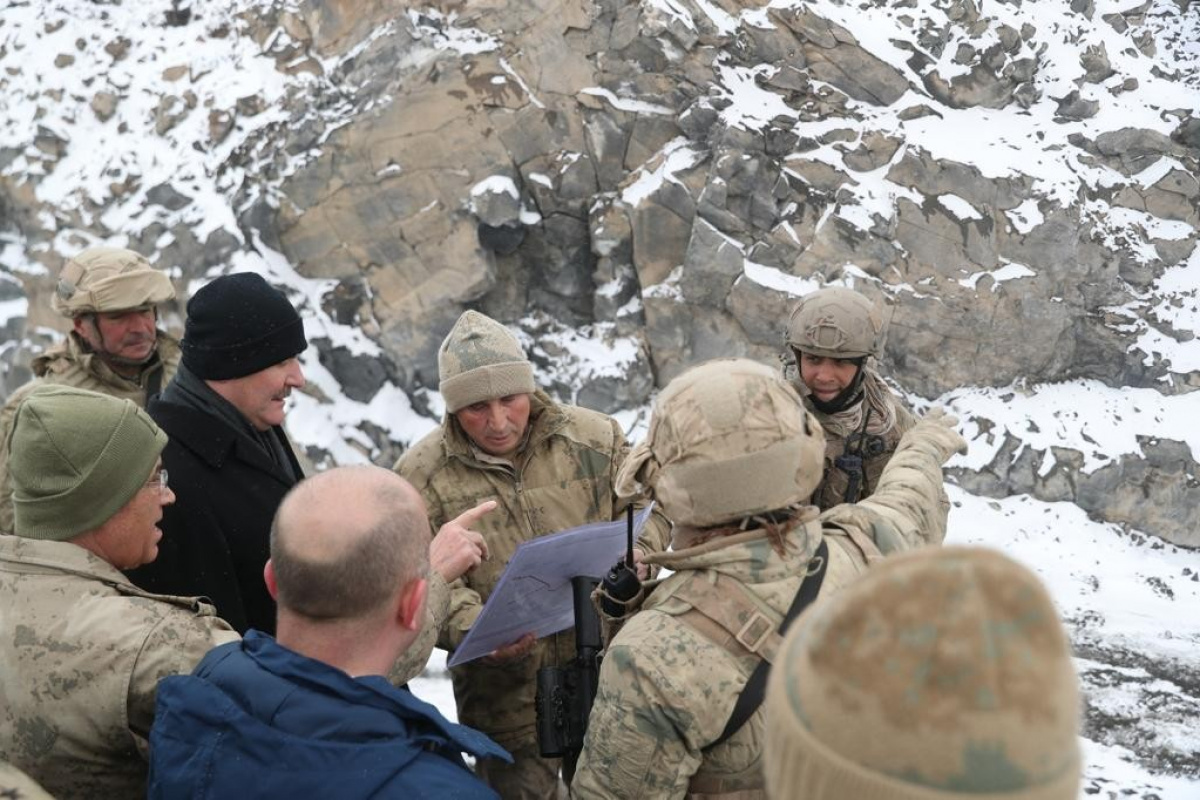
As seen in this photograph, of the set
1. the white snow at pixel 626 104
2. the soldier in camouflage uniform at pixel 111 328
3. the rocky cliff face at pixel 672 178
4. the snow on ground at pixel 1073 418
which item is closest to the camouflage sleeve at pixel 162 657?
the soldier in camouflage uniform at pixel 111 328

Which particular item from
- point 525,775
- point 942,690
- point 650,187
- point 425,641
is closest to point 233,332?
point 425,641

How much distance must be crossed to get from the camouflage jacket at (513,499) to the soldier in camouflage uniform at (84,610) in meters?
1.18

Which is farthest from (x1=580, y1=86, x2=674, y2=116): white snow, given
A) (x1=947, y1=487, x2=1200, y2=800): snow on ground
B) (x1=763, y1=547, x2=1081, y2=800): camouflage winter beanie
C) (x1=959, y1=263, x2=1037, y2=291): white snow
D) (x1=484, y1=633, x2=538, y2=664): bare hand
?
(x1=763, y1=547, x2=1081, y2=800): camouflage winter beanie

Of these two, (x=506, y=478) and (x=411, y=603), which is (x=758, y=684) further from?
(x=506, y=478)

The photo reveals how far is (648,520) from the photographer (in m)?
3.00

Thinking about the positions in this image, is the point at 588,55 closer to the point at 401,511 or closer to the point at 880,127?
the point at 880,127

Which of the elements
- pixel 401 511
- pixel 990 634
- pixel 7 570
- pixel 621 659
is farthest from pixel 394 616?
pixel 990 634

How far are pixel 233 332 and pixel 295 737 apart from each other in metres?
1.66

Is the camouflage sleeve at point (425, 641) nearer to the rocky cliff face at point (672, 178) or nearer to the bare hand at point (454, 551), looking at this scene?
the bare hand at point (454, 551)

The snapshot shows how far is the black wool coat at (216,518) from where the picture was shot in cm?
260

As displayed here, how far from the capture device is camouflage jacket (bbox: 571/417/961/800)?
1.76 m

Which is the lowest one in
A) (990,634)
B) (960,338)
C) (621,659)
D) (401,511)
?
(960,338)

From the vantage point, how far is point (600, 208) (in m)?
11.5

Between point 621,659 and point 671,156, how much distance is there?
1010 centimetres
